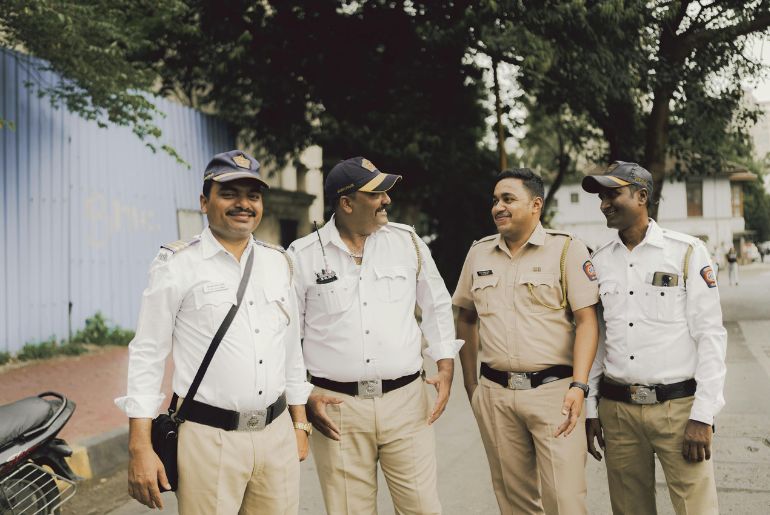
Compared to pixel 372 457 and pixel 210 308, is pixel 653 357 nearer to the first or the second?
pixel 372 457

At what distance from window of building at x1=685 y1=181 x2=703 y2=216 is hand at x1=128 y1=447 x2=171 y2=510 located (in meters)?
53.0

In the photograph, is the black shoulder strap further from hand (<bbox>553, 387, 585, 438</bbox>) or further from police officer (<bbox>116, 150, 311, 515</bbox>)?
hand (<bbox>553, 387, 585, 438</bbox>)

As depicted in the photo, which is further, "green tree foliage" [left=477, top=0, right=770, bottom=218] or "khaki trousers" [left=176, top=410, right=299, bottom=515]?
"green tree foliage" [left=477, top=0, right=770, bottom=218]

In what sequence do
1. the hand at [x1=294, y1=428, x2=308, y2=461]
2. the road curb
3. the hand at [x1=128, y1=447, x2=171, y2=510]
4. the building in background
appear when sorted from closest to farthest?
the hand at [x1=128, y1=447, x2=171, y2=510]
the hand at [x1=294, y1=428, x2=308, y2=461]
the road curb
the building in background

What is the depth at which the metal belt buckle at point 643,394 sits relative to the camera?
10.5 ft

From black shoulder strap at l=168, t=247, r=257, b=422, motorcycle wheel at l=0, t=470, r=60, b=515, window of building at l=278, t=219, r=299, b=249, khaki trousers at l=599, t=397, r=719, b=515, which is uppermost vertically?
window of building at l=278, t=219, r=299, b=249

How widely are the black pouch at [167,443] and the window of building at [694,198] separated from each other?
52876 mm

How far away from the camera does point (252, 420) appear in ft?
9.01

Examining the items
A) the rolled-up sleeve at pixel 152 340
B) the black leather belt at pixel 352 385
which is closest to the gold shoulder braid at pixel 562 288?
the black leather belt at pixel 352 385

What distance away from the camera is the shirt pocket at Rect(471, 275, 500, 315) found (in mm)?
3561

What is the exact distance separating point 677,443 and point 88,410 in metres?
5.96

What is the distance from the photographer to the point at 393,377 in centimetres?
334

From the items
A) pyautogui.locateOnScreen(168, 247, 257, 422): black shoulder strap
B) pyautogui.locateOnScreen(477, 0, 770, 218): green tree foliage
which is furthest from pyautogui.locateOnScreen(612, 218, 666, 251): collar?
pyautogui.locateOnScreen(477, 0, 770, 218): green tree foliage

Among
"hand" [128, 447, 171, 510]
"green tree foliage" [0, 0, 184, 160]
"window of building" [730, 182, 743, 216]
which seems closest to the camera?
"hand" [128, 447, 171, 510]
